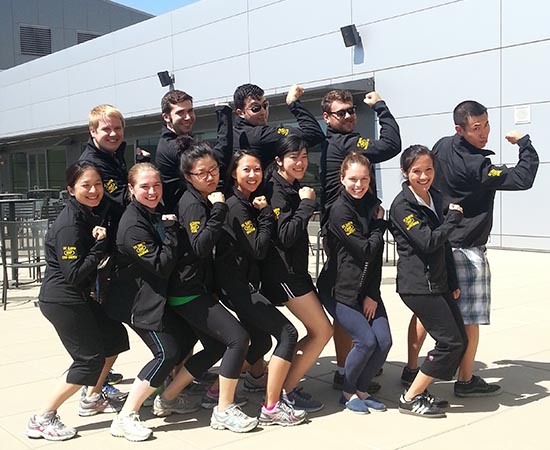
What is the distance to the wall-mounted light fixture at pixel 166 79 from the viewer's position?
68.9 ft

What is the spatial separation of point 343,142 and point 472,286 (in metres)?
1.29

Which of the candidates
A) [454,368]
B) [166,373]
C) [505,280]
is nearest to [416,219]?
[454,368]

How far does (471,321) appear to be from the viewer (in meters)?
4.52

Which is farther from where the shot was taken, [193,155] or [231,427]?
[193,155]

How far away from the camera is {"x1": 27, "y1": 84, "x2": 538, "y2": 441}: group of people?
3.98 meters

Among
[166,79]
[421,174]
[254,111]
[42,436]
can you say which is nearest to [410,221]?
[421,174]

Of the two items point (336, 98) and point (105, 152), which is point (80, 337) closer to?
point (105, 152)

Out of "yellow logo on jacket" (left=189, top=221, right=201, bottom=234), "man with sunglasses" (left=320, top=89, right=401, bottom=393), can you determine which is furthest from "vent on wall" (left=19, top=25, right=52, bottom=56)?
"yellow logo on jacket" (left=189, top=221, right=201, bottom=234)

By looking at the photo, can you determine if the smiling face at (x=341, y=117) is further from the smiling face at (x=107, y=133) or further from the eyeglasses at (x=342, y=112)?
the smiling face at (x=107, y=133)

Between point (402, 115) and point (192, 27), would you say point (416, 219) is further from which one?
point (192, 27)

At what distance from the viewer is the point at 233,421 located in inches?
157

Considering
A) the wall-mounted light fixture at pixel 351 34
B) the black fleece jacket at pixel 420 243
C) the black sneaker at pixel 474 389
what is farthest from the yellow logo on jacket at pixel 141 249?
the wall-mounted light fixture at pixel 351 34

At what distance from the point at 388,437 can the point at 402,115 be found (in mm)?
11013

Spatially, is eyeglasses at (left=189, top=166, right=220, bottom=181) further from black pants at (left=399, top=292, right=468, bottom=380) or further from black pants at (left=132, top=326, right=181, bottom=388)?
black pants at (left=399, top=292, right=468, bottom=380)
